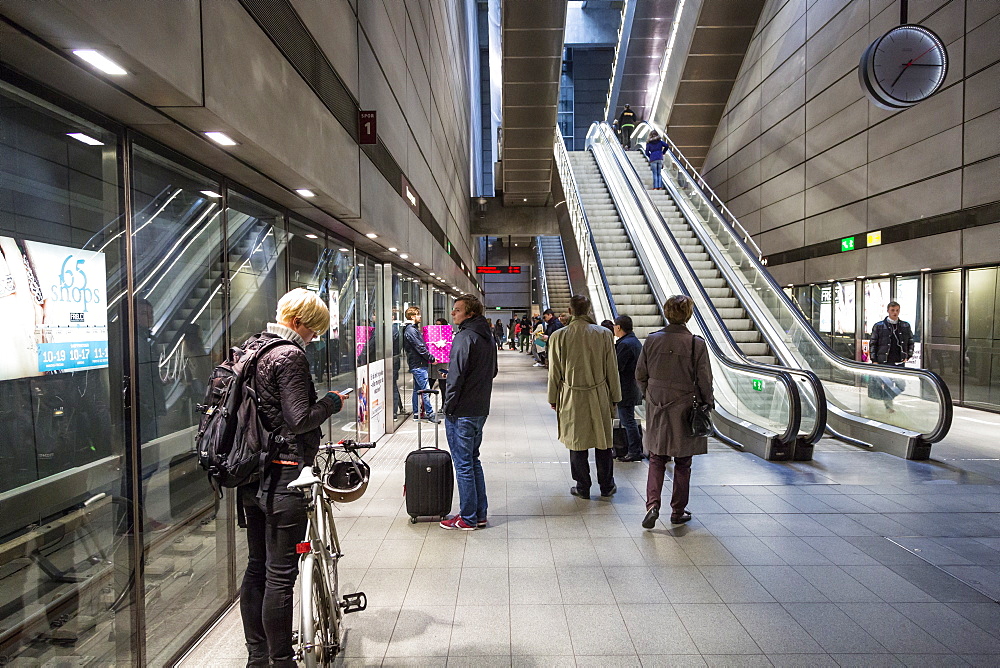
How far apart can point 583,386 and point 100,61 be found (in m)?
4.08

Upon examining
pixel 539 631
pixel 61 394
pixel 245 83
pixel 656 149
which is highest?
pixel 656 149

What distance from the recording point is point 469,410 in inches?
180

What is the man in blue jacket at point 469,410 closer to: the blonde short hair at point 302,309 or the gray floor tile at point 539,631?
the gray floor tile at point 539,631

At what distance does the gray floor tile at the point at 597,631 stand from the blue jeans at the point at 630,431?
11.8ft

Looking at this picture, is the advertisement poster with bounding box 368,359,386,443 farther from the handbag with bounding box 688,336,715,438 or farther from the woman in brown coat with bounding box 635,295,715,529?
the handbag with bounding box 688,336,715,438

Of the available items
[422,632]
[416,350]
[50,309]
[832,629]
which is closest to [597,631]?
[422,632]

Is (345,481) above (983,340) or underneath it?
underneath

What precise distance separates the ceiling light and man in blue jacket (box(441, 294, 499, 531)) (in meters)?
2.79

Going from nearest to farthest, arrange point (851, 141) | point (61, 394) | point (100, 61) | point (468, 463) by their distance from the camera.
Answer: point (100, 61) → point (61, 394) → point (468, 463) → point (851, 141)

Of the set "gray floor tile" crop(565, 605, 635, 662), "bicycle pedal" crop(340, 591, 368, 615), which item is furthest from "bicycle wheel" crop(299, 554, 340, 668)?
"gray floor tile" crop(565, 605, 635, 662)

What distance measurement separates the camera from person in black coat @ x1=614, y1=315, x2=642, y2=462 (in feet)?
22.2

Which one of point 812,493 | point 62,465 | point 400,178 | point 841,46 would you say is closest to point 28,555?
point 62,465

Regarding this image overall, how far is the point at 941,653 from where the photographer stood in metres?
2.85

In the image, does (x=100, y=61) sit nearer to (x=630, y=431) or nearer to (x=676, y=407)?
(x=676, y=407)
